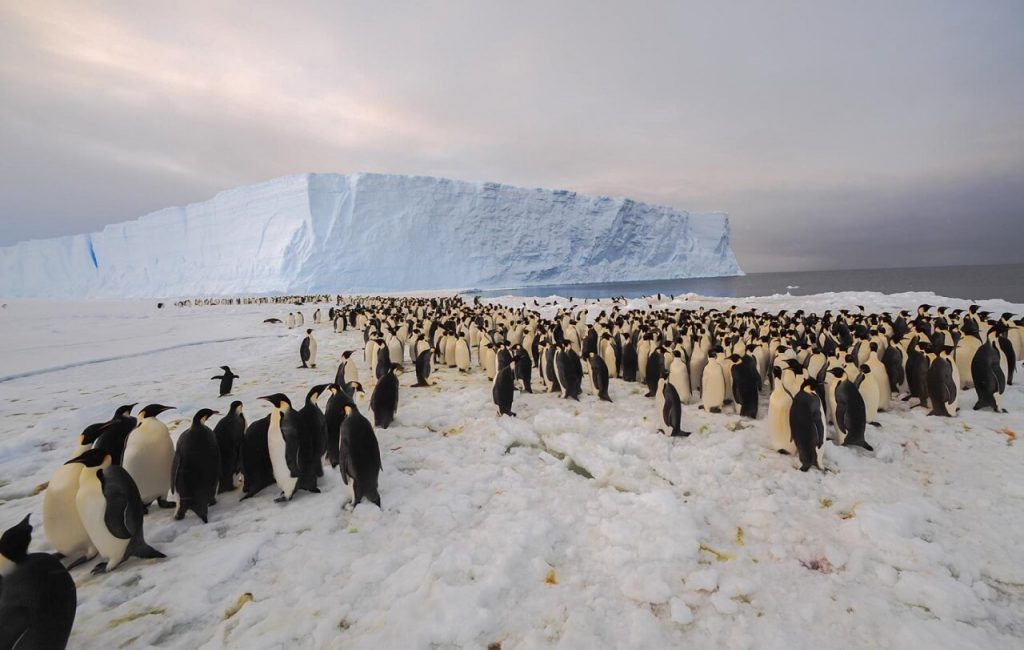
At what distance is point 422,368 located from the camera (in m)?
6.97

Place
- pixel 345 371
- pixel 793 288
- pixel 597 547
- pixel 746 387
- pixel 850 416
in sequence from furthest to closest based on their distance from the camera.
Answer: pixel 793 288
pixel 345 371
pixel 746 387
pixel 850 416
pixel 597 547

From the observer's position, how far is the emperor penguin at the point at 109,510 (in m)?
2.46

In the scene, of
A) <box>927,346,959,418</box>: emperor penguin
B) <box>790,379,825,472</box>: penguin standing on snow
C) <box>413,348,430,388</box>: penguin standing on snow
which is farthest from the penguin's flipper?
<box>927,346,959,418</box>: emperor penguin

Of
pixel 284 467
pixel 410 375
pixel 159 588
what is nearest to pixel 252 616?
pixel 159 588

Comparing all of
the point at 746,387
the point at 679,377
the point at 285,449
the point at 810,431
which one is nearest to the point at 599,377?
the point at 679,377

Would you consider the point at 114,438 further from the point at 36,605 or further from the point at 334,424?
the point at 36,605

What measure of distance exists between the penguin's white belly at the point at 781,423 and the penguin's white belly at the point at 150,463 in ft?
16.3

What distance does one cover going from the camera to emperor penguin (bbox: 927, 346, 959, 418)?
4883mm

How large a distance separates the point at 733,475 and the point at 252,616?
343 centimetres

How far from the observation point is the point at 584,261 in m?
61.3

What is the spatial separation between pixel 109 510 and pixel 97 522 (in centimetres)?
11

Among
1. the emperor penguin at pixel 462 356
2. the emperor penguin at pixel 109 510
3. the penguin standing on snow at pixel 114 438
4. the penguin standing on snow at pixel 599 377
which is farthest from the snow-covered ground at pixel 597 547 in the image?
the emperor penguin at pixel 462 356

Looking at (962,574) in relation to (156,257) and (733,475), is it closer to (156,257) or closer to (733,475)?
(733,475)

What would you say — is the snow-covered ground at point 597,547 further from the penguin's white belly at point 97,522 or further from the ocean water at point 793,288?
the ocean water at point 793,288
